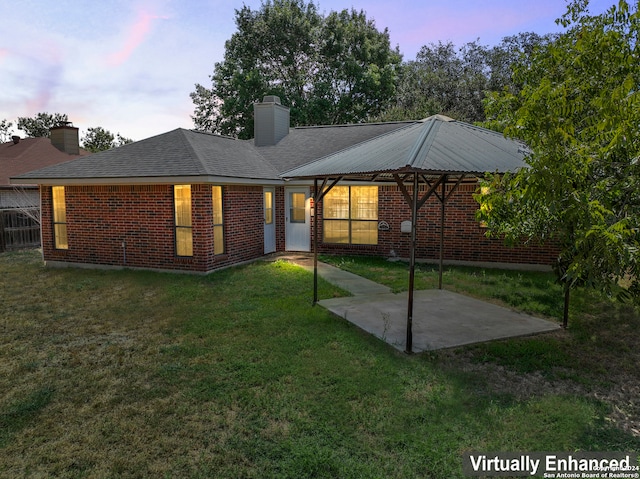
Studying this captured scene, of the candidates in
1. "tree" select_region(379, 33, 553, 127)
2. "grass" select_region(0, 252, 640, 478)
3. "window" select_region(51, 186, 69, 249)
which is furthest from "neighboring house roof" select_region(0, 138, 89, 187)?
"tree" select_region(379, 33, 553, 127)

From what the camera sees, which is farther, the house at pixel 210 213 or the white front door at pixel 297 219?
the white front door at pixel 297 219

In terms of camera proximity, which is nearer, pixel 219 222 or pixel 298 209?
pixel 219 222

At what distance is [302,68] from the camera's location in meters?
30.8

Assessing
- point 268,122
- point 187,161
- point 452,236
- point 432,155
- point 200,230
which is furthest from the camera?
point 268,122

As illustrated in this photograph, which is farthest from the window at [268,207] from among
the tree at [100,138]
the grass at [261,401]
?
the tree at [100,138]

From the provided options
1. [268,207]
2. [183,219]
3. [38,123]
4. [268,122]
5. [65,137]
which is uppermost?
[38,123]

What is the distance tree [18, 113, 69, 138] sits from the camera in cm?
4834

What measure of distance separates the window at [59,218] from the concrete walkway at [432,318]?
8.80 meters

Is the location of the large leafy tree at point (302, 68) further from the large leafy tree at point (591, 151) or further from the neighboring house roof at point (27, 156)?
the large leafy tree at point (591, 151)

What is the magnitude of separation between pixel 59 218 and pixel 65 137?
1387cm

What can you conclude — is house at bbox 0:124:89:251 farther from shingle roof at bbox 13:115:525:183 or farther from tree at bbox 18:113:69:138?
tree at bbox 18:113:69:138

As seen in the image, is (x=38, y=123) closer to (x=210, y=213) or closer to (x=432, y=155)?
(x=210, y=213)

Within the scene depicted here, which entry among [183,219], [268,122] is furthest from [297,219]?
[268,122]

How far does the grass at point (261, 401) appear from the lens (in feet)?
12.1
